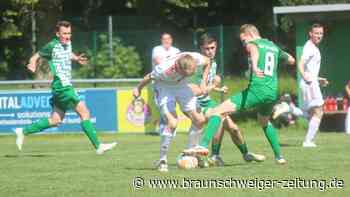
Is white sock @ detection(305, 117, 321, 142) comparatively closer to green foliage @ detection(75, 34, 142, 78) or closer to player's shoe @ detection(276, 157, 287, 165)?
player's shoe @ detection(276, 157, 287, 165)

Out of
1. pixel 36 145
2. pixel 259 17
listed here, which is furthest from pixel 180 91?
pixel 259 17

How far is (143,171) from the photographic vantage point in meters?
12.4

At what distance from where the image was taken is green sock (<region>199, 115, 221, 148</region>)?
498 inches

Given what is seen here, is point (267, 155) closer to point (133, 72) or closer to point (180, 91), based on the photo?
point (180, 91)

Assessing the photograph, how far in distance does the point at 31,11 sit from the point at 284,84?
996 centimetres

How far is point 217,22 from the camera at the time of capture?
40312mm

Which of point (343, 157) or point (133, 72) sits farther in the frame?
point (133, 72)

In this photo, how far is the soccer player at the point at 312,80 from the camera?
17.2m

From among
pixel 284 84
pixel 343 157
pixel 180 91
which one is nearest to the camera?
pixel 180 91

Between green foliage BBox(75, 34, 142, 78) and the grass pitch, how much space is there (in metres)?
13.3

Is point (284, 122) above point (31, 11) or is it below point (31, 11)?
below

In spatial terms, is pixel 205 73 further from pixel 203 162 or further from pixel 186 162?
pixel 186 162

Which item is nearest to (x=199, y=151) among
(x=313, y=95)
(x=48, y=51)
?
(x=48, y=51)

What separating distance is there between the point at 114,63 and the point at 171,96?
19.5 metres
